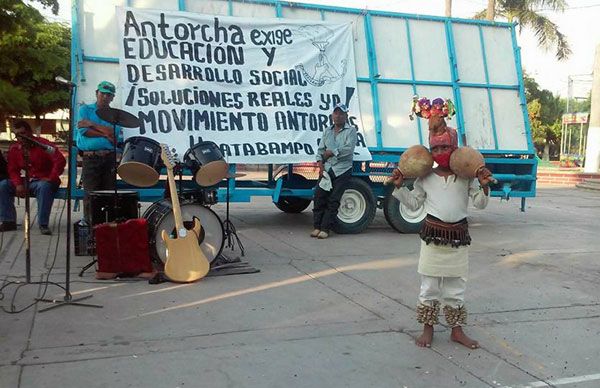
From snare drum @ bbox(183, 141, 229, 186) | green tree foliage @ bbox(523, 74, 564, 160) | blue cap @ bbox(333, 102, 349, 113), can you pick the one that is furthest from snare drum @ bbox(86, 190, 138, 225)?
green tree foliage @ bbox(523, 74, 564, 160)

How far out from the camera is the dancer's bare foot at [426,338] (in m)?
4.58

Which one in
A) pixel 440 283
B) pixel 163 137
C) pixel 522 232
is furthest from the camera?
pixel 522 232

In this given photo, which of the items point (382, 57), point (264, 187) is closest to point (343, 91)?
point (382, 57)

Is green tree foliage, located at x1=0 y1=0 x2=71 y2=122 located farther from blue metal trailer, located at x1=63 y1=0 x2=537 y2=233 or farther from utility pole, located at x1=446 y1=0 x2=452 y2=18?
utility pole, located at x1=446 y1=0 x2=452 y2=18

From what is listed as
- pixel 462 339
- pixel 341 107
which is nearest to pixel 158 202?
pixel 341 107

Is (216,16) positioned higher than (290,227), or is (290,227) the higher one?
(216,16)

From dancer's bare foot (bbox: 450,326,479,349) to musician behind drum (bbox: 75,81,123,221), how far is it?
487 cm

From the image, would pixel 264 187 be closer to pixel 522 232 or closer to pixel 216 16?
pixel 216 16

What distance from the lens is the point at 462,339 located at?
4.62 metres

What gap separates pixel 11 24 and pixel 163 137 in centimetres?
358

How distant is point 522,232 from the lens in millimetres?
10438

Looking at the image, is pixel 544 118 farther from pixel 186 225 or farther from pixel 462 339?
pixel 462 339

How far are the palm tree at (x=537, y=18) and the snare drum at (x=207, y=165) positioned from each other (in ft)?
72.5

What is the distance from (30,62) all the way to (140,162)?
12.8 meters
